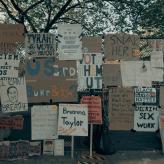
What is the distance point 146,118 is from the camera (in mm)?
8453

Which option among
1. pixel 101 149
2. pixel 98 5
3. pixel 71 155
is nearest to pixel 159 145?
pixel 101 149

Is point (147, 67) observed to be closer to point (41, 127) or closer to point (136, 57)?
point (136, 57)

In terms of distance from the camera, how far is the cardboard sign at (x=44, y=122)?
26.5 feet

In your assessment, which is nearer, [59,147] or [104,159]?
[104,159]

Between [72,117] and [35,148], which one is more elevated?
[72,117]

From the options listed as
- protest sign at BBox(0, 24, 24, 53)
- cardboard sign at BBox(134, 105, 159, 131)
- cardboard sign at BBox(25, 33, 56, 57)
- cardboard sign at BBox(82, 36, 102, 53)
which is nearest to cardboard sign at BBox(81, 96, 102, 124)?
cardboard sign at BBox(134, 105, 159, 131)

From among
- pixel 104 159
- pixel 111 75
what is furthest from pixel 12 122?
pixel 111 75

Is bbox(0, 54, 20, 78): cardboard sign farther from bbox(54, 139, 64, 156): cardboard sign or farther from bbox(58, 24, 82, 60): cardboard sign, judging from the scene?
bbox(54, 139, 64, 156): cardboard sign

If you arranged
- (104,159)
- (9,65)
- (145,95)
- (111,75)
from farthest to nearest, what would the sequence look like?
(145,95) → (111,75) → (104,159) → (9,65)

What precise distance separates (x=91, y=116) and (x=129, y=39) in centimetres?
184

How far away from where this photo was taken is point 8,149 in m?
7.91

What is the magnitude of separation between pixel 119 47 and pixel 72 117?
1.81 metres

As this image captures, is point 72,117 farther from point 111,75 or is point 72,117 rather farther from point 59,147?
point 111,75

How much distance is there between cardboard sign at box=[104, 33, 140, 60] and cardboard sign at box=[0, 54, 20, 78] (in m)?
1.90
